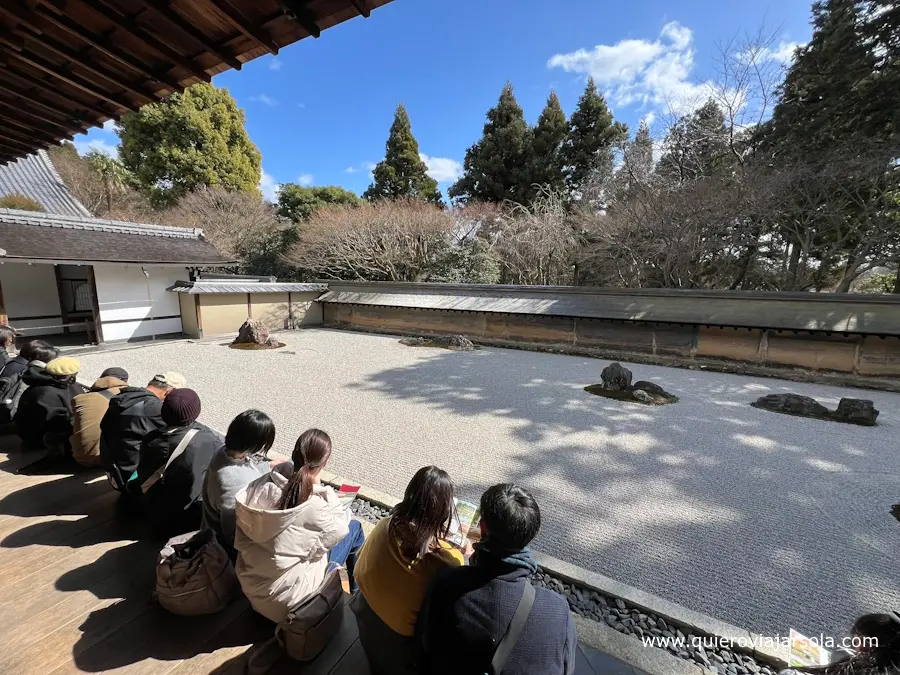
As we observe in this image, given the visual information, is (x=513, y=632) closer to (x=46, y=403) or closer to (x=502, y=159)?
(x=46, y=403)

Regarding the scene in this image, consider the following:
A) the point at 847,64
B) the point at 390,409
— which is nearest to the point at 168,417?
the point at 390,409

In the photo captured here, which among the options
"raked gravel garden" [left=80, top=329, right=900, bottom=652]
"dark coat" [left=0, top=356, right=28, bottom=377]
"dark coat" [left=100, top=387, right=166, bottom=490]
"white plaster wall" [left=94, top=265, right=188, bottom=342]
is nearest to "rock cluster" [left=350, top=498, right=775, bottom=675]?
"raked gravel garden" [left=80, top=329, right=900, bottom=652]

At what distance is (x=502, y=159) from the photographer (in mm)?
17203

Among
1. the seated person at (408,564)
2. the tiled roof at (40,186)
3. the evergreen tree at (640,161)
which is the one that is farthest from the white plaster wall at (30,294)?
the evergreen tree at (640,161)

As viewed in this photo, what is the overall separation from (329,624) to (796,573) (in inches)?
107

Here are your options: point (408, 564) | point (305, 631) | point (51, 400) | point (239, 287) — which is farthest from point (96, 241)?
point (408, 564)

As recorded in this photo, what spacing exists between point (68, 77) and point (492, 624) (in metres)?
3.28

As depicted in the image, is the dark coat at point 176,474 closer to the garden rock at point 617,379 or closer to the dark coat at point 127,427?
the dark coat at point 127,427

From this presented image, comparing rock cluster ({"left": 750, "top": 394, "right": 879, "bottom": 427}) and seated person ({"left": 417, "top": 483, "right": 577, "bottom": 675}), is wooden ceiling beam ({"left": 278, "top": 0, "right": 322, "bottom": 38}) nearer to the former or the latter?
seated person ({"left": 417, "top": 483, "right": 577, "bottom": 675})

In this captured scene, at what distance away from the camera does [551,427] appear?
14.6ft

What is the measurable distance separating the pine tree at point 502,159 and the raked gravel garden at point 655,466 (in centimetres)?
1252

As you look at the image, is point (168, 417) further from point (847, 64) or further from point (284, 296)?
point (847, 64)

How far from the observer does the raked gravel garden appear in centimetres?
213

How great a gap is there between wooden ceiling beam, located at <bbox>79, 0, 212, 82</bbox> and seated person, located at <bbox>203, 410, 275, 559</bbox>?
178cm
